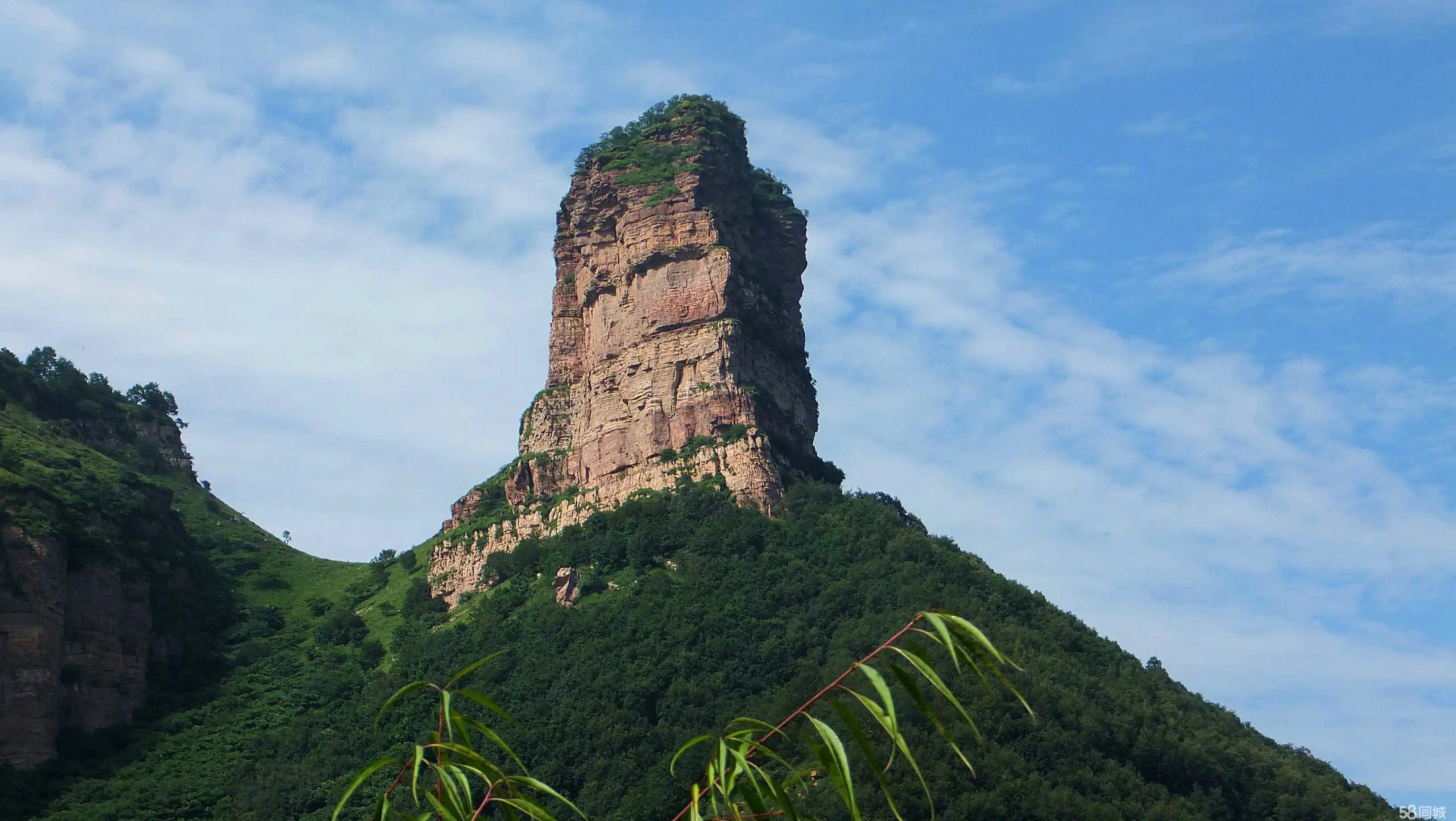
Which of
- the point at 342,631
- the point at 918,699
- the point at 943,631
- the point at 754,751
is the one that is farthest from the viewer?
the point at 342,631

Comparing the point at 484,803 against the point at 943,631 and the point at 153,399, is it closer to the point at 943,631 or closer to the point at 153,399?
the point at 943,631

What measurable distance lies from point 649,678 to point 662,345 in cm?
2262

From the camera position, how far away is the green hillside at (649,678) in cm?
5525

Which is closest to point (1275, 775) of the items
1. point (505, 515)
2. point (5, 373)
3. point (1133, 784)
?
point (1133, 784)

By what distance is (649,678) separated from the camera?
6197 centimetres

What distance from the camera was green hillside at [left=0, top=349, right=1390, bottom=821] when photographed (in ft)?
181

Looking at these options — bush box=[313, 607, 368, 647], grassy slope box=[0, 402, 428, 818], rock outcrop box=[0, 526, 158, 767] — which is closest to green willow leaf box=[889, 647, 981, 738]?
grassy slope box=[0, 402, 428, 818]

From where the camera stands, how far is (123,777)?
202 ft

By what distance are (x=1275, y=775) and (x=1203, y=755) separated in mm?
3699

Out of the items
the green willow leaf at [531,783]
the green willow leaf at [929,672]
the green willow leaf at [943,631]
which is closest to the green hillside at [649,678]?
the green willow leaf at [531,783]

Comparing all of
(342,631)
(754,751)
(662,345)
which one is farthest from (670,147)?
(754,751)

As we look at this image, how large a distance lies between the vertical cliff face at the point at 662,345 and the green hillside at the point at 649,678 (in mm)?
2682

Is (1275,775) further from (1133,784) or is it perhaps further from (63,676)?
(63,676)

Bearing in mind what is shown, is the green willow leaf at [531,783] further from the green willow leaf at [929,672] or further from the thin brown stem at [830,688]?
the green willow leaf at [929,672]
